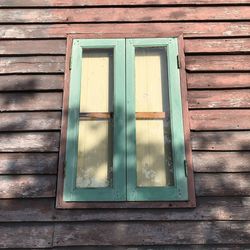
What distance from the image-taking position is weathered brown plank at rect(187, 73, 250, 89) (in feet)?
12.2

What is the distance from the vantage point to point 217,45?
389cm

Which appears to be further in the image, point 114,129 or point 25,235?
point 114,129

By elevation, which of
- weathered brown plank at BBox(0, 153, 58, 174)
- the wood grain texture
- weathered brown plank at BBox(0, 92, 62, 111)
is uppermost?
weathered brown plank at BBox(0, 92, 62, 111)

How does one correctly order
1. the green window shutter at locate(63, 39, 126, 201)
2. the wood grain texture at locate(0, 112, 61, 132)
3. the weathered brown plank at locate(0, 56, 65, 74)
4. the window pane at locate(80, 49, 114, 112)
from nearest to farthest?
the green window shutter at locate(63, 39, 126, 201) → the wood grain texture at locate(0, 112, 61, 132) → the window pane at locate(80, 49, 114, 112) → the weathered brown plank at locate(0, 56, 65, 74)

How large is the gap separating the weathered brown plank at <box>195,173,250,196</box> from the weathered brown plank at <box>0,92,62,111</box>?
148cm

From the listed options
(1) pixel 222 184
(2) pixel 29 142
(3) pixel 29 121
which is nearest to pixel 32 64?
(3) pixel 29 121

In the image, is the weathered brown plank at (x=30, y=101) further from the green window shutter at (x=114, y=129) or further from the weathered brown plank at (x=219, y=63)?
the weathered brown plank at (x=219, y=63)

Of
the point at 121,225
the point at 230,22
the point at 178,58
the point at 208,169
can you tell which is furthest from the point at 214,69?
the point at 121,225

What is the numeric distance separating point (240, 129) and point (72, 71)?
66.9 inches

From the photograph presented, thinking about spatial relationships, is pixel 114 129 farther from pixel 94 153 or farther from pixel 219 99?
pixel 219 99

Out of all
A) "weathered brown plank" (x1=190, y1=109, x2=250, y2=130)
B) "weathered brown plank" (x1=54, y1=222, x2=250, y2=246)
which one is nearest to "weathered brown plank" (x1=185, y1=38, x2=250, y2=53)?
"weathered brown plank" (x1=190, y1=109, x2=250, y2=130)

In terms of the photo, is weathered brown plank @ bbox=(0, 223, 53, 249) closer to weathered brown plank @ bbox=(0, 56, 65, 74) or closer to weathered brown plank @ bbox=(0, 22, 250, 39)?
weathered brown plank @ bbox=(0, 56, 65, 74)

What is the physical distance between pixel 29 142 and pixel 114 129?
0.79m

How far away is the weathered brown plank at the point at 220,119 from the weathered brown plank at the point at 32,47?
1489mm
